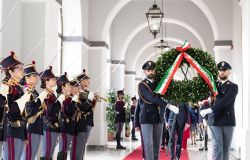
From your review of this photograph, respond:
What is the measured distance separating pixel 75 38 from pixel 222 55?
454 cm

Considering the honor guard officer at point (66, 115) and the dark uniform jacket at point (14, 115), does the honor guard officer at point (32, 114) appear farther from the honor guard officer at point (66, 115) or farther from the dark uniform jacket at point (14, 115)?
the honor guard officer at point (66, 115)

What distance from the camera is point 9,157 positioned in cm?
576

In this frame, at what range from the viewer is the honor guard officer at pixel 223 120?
7.26m

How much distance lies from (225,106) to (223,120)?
0.74 ft

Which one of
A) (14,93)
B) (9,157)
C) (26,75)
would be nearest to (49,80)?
(26,75)

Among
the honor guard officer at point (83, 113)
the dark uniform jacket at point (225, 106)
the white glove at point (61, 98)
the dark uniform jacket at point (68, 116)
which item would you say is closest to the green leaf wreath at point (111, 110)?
the honor guard officer at point (83, 113)

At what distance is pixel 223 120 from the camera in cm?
729

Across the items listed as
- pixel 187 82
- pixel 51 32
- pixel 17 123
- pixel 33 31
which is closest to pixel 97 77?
pixel 51 32

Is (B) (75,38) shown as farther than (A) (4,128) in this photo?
Yes

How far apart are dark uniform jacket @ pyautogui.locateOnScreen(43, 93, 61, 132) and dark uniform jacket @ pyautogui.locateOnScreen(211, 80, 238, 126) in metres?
2.46

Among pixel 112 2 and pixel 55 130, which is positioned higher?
pixel 112 2

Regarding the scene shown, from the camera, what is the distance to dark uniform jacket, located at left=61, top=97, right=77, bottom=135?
310 inches

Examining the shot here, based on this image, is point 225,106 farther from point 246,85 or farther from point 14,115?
point 14,115

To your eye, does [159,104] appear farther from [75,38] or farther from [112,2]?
[112,2]
